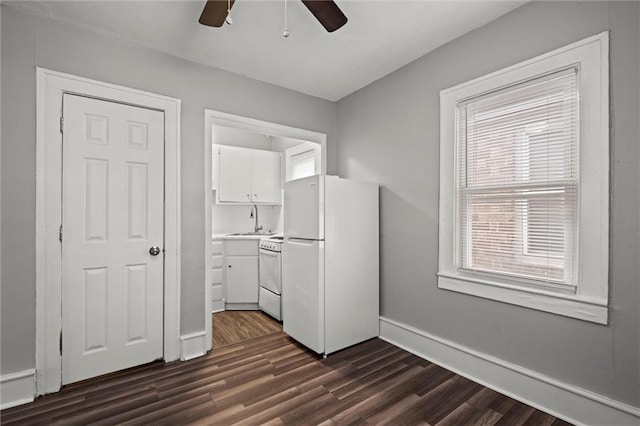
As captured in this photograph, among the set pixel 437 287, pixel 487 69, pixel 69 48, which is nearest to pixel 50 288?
pixel 69 48

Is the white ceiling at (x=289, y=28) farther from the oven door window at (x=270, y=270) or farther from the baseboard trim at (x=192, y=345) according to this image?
the baseboard trim at (x=192, y=345)

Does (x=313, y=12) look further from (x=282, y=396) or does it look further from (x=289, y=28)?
(x=282, y=396)

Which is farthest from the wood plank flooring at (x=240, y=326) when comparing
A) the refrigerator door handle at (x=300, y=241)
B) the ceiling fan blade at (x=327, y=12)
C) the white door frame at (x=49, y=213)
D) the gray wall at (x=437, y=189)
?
the ceiling fan blade at (x=327, y=12)

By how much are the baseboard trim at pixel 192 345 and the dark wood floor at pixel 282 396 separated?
0.08m

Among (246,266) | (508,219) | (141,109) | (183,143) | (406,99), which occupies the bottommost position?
(246,266)

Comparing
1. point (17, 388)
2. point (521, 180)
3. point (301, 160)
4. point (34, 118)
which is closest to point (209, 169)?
point (34, 118)

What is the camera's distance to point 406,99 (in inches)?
107

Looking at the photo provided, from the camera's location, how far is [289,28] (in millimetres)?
2197

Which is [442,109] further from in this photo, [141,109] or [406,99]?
[141,109]

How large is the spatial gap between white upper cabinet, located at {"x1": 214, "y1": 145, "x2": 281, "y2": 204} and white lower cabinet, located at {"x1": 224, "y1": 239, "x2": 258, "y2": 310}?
2.41ft

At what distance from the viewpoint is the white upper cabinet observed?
414 centimetres

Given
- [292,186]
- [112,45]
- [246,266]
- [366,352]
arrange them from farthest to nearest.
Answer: [246,266] < [292,186] < [366,352] < [112,45]

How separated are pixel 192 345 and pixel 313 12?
264cm

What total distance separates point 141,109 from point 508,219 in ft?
9.49
